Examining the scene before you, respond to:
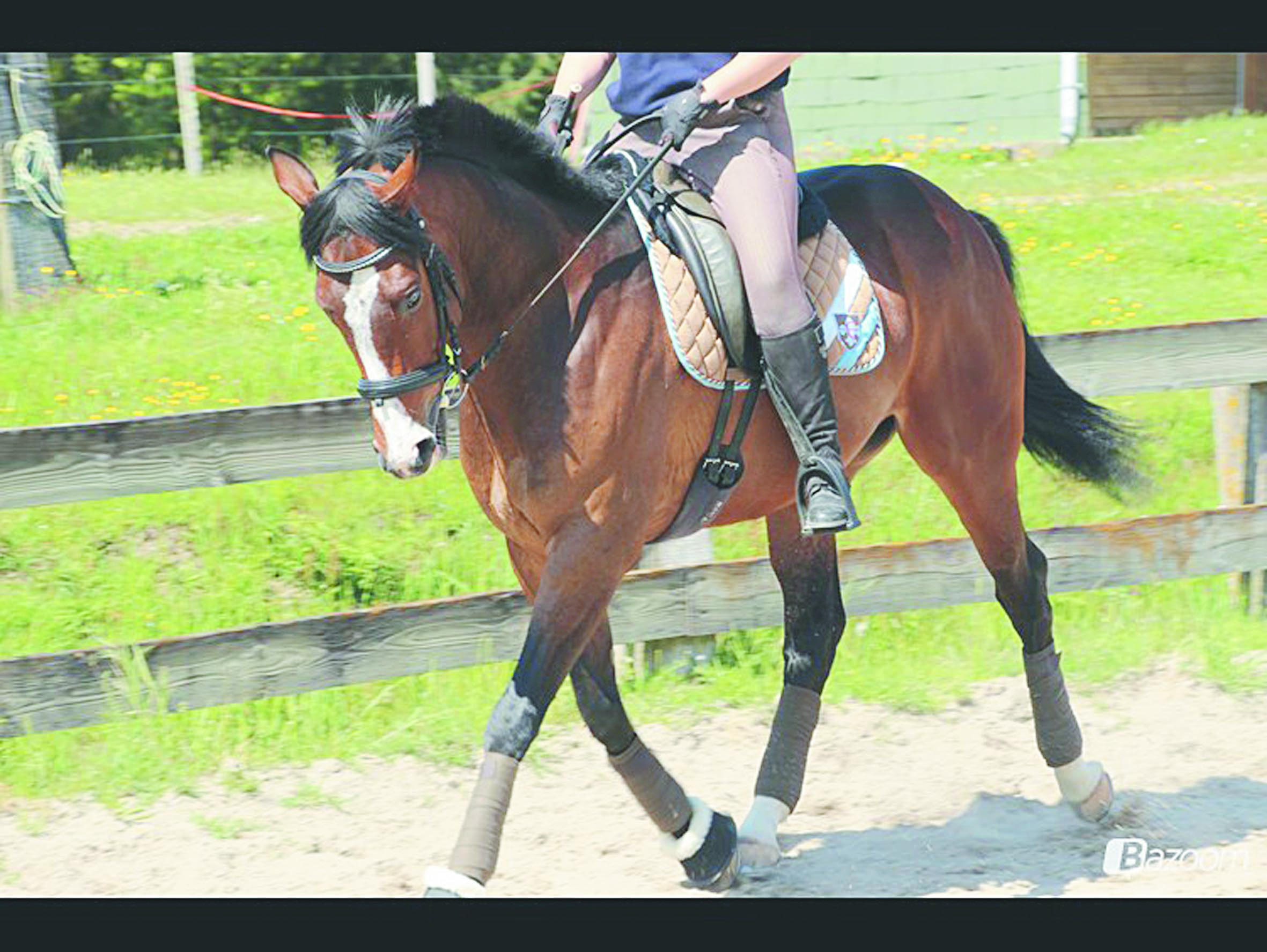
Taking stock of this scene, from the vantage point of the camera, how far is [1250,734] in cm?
591

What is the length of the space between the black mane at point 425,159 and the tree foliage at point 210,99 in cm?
1271

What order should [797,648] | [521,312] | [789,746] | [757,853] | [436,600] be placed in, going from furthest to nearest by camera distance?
[436,600]
[797,648]
[789,746]
[757,853]
[521,312]

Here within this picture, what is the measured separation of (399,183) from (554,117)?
3.24ft

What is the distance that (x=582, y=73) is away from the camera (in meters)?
4.67

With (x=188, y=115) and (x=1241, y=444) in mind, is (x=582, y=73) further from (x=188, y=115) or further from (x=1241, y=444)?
(x=188, y=115)

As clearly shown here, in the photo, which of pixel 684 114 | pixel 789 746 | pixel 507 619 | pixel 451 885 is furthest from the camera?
pixel 507 619

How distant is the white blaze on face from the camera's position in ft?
11.8

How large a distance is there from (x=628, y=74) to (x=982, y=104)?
12.7 metres

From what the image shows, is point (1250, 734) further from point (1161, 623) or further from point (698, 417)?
point (698, 417)

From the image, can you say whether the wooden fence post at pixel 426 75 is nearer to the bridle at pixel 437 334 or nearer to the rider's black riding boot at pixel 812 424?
the rider's black riding boot at pixel 812 424

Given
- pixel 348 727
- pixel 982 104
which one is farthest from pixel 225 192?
pixel 348 727

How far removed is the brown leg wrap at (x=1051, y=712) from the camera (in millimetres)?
5234

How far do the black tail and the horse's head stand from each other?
278 centimetres

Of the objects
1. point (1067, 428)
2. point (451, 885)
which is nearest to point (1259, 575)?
point (1067, 428)
